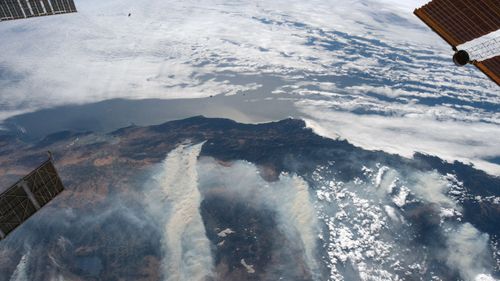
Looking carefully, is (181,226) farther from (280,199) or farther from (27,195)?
(27,195)

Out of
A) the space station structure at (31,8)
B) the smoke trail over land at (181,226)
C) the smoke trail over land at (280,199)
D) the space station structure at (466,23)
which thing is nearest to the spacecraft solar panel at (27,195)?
the space station structure at (31,8)

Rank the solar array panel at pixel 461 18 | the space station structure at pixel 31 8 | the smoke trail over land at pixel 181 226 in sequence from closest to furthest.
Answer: the solar array panel at pixel 461 18 → the space station structure at pixel 31 8 → the smoke trail over land at pixel 181 226

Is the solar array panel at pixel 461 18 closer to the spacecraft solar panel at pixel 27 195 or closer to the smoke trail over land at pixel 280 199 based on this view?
the spacecraft solar panel at pixel 27 195

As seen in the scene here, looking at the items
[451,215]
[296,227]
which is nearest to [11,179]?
[296,227]

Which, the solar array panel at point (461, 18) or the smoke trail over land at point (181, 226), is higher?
the solar array panel at point (461, 18)

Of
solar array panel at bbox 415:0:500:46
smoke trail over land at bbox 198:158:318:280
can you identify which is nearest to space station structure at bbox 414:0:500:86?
solar array panel at bbox 415:0:500:46
